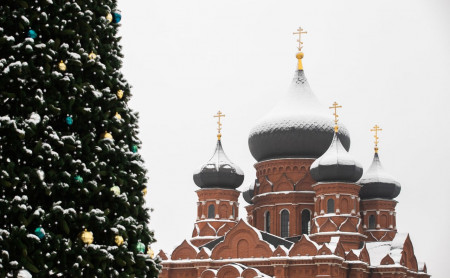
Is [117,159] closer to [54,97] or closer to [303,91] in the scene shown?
[54,97]

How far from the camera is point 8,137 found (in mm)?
6492

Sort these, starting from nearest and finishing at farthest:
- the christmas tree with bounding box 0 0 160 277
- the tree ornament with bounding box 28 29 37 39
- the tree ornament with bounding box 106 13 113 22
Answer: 1. the christmas tree with bounding box 0 0 160 277
2. the tree ornament with bounding box 28 29 37 39
3. the tree ornament with bounding box 106 13 113 22

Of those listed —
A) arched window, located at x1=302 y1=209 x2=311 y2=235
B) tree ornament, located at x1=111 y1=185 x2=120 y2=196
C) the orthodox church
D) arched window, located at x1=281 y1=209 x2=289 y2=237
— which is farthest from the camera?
arched window, located at x1=281 y1=209 x2=289 y2=237

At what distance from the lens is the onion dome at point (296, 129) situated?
40.6 meters

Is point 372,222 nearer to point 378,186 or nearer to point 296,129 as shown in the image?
point 378,186

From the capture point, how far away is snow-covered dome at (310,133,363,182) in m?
36.5

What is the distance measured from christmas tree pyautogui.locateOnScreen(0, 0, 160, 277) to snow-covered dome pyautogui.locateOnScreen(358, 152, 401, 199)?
111 ft

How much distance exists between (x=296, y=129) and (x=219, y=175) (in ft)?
14.8

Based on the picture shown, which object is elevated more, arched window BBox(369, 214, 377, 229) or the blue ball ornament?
arched window BBox(369, 214, 377, 229)

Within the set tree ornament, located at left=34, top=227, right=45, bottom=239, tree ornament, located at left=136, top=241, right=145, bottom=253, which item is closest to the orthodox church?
tree ornament, located at left=136, top=241, right=145, bottom=253

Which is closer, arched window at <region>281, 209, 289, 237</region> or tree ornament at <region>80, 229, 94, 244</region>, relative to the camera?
tree ornament at <region>80, 229, 94, 244</region>

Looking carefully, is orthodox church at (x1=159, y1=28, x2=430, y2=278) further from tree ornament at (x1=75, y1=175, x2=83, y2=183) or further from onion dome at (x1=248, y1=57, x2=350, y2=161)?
tree ornament at (x1=75, y1=175, x2=83, y2=183)

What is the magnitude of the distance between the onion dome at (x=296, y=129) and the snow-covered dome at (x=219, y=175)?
180 centimetres

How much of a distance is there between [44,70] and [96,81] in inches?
23.9
